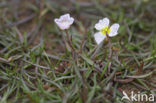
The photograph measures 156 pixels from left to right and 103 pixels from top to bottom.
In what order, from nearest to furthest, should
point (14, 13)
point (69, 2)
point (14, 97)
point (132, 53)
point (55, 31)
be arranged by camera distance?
point (14, 97) < point (132, 53) < point (55, 31) < point (14, 13) < point (69, 2)

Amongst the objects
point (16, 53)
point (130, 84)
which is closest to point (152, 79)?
point (130, 84)

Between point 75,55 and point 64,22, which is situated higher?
point 64,22

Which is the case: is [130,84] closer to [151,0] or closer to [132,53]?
[132,53]

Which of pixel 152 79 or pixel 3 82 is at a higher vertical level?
pixel 3 82

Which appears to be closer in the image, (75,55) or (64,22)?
(64,22)

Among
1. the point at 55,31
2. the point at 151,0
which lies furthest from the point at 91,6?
the point at 151,0

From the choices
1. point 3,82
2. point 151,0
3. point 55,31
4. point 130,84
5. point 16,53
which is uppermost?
point 151,0

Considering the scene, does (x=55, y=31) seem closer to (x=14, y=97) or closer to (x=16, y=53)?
(x=16, y=53)

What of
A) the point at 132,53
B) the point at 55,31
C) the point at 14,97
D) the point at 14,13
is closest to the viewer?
the point at 14,97

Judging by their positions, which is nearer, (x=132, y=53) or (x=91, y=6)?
(x=132, y=53)
